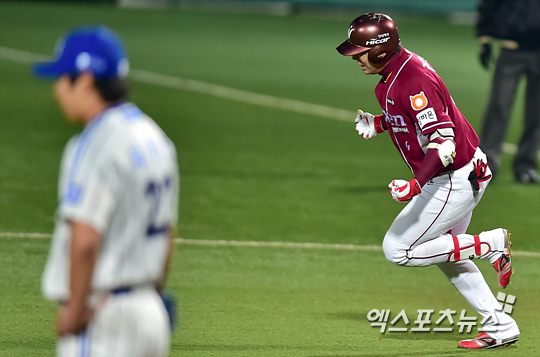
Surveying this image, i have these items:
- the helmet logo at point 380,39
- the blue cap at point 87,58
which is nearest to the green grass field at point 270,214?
the helmet logo at point 380,39

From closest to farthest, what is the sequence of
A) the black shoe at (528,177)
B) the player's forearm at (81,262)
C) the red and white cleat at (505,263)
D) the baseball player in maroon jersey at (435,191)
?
the player's forearm at (81,262) < the baseball player in maroon jersey at (435,191) < the red and white cleat at (505,263) < the black shoe at (528,177)

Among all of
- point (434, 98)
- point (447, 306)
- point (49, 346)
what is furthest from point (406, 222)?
point (49, 346)

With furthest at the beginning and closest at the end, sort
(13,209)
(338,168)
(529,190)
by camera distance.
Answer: (338,168), (529,190), (13,209)

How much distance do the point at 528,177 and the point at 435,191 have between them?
5924 millimetres

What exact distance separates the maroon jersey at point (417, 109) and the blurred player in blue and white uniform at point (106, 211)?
2.52 m

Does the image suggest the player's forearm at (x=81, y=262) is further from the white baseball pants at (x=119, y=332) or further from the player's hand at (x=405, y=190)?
the player's hand at (x=405, y=190)

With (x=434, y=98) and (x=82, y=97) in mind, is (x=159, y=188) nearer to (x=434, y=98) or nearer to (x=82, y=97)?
(x=82, y=97)

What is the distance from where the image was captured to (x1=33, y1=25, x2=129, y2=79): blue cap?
126 inches

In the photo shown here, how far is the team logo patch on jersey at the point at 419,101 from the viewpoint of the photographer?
18.0 ft

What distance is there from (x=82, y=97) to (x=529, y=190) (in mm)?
8521

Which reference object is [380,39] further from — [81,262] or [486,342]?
[81,262]

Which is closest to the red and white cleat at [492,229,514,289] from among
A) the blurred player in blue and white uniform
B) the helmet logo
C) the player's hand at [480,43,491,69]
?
the helmet logo

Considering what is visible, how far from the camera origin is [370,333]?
5984 millimetres

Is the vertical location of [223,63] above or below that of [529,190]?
below
